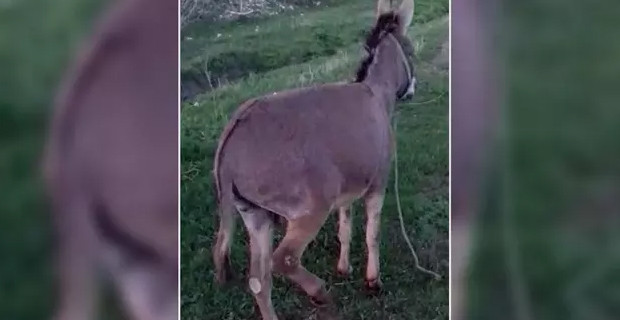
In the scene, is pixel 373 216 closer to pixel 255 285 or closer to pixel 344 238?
pixel 344 238

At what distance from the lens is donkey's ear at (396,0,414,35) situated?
6.58ft

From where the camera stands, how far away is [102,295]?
1974 millimetres

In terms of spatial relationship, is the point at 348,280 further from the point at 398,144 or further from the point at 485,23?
the point at 485,23

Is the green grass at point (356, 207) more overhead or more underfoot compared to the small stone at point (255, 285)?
more overhead

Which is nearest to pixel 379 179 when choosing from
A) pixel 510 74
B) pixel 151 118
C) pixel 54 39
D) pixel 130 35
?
pixel 510 74

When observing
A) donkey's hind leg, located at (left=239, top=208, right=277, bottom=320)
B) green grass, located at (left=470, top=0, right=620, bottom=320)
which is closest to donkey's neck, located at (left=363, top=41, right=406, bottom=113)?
green grass, located at (left=470, top=0, right=620, bottom=320)

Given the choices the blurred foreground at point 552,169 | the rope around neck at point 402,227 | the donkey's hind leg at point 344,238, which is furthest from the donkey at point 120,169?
the blurred foreground at point 552,169

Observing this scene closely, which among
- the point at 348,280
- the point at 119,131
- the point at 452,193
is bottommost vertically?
the point at 348,280

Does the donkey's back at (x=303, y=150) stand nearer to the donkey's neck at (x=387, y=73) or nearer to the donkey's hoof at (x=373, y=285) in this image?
the donkey's neck at (x=387, y=73)

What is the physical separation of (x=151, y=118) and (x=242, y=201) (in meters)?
0.28

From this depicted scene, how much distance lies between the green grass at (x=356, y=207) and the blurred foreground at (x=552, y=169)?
12cm

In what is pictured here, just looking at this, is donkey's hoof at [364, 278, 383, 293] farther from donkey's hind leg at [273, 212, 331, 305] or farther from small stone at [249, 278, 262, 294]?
small stone at [249, 278, 262, 294]

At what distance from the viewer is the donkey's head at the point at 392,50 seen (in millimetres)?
2010

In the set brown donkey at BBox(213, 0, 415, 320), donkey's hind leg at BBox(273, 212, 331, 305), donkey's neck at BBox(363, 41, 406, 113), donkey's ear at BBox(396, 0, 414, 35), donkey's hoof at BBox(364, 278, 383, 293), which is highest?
donkey's ear at BBox(396, 0, 414, 35)
